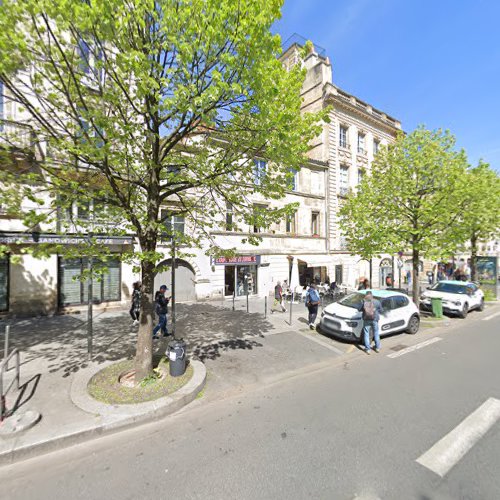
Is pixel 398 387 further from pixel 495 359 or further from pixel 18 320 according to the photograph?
pixel 18 320

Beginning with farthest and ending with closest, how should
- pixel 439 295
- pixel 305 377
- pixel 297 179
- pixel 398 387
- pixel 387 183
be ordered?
pixel 297 179, pixel 439 295, pixel 387 183, pixel 305 377, pixel 398 387

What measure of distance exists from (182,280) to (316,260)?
27.5 feet

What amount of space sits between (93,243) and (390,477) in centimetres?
581

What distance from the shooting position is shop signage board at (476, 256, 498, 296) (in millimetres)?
16969

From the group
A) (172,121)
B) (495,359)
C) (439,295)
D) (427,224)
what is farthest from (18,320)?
(439,295)

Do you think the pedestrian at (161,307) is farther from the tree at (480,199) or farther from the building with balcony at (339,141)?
the building with balcony at (339,141)

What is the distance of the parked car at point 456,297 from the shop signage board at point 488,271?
5.35 metres

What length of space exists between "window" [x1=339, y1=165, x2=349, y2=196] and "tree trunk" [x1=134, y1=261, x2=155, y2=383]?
1840 centimetres

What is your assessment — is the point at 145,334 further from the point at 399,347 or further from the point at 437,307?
the point at 437,307

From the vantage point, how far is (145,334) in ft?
17.5

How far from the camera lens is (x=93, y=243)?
198 inches

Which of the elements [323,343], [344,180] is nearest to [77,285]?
[323,343]

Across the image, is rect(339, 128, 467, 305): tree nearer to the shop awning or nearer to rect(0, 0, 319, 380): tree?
the shop awning

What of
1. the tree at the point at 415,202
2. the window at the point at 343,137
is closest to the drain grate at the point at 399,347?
the tree at the point at 415,202
